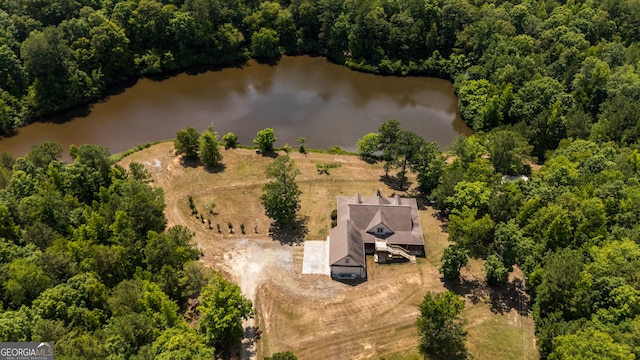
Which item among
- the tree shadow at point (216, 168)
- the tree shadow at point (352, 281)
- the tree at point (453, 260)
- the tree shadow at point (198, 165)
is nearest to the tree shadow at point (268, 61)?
the tree shadow at point (198, 165)

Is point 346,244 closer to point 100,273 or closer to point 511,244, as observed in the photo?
point 511,244

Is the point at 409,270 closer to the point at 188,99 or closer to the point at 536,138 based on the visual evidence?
the point at 536,138

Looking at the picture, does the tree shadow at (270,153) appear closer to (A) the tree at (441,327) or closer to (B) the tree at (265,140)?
(B) the tree at (265,140)

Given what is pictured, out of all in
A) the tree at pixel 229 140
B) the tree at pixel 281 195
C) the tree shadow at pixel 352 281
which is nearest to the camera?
the tree shadow at pixel 352 281

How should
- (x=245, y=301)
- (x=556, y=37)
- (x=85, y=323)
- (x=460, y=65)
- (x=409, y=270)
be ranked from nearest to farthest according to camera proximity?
(x=85, y=323), (x=245, y=301), (x=409, y=270), (x=556, y=37), (x=460, y=65)

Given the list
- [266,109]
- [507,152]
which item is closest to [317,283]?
[507,152]

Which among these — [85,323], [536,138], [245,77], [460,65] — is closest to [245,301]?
[85,323]
